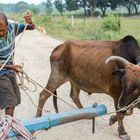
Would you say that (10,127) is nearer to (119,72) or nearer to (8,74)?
(8,74)

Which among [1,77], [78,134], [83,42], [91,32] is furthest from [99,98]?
[91,32]

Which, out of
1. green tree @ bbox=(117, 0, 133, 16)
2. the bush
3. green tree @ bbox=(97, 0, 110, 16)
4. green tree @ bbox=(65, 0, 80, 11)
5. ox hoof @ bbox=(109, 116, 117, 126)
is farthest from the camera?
green tree @ bbox=(65, 0, 80, 11)

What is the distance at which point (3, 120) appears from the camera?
13.8ft

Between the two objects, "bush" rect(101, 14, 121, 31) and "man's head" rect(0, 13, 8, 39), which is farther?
"bush" rect(101, 14, 121, 31)

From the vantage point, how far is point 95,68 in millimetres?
7008

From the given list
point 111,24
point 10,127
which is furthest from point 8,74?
point 111,24

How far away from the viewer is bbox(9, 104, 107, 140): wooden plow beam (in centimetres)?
471

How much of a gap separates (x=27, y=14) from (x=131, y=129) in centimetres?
269

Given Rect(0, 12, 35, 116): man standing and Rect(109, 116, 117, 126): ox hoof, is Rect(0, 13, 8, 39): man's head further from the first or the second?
Rect(109, 116, 117, 126): ox hoof

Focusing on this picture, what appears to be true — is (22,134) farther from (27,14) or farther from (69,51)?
(69,51)

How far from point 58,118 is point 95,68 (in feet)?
7.24

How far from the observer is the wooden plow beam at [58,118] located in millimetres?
4713

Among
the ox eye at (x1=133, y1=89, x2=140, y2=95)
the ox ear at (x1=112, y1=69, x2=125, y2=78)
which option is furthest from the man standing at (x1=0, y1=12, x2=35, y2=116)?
the ox eye at (x1=133, y1=89, x2=140, y2=95)

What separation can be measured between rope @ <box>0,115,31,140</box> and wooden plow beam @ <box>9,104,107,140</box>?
0.21 ft
